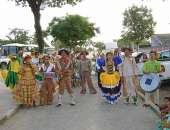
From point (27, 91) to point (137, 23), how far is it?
205 ft

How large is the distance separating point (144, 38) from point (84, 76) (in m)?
59.0

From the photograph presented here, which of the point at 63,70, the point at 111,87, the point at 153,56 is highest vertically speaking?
the point at 153,56

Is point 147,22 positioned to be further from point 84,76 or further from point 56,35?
point 84,76

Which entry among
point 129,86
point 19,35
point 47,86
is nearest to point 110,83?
point 129,86

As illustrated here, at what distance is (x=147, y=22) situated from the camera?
77.2 meters

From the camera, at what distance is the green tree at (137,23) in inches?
3039

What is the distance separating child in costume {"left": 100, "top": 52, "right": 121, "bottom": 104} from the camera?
17125mm

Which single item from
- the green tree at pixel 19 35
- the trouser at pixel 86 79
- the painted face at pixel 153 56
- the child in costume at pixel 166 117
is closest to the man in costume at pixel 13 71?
the trouser at pixel 86 79

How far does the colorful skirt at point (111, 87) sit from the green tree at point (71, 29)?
4180 cm

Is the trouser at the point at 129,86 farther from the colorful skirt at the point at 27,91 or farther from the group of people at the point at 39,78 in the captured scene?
the colorful skirt at the point at 27,91

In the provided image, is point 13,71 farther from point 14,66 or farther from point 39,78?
point 39,78

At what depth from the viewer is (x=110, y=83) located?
17188 mm

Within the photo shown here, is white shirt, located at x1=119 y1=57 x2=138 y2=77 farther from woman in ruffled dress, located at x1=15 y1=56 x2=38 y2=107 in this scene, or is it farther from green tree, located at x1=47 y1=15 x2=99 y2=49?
green tree, located at x1=47 y1=15 x2=99 y2=49

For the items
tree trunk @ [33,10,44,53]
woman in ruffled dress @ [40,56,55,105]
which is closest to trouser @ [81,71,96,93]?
woman in ruffled dress @ [40,56,55,105]
